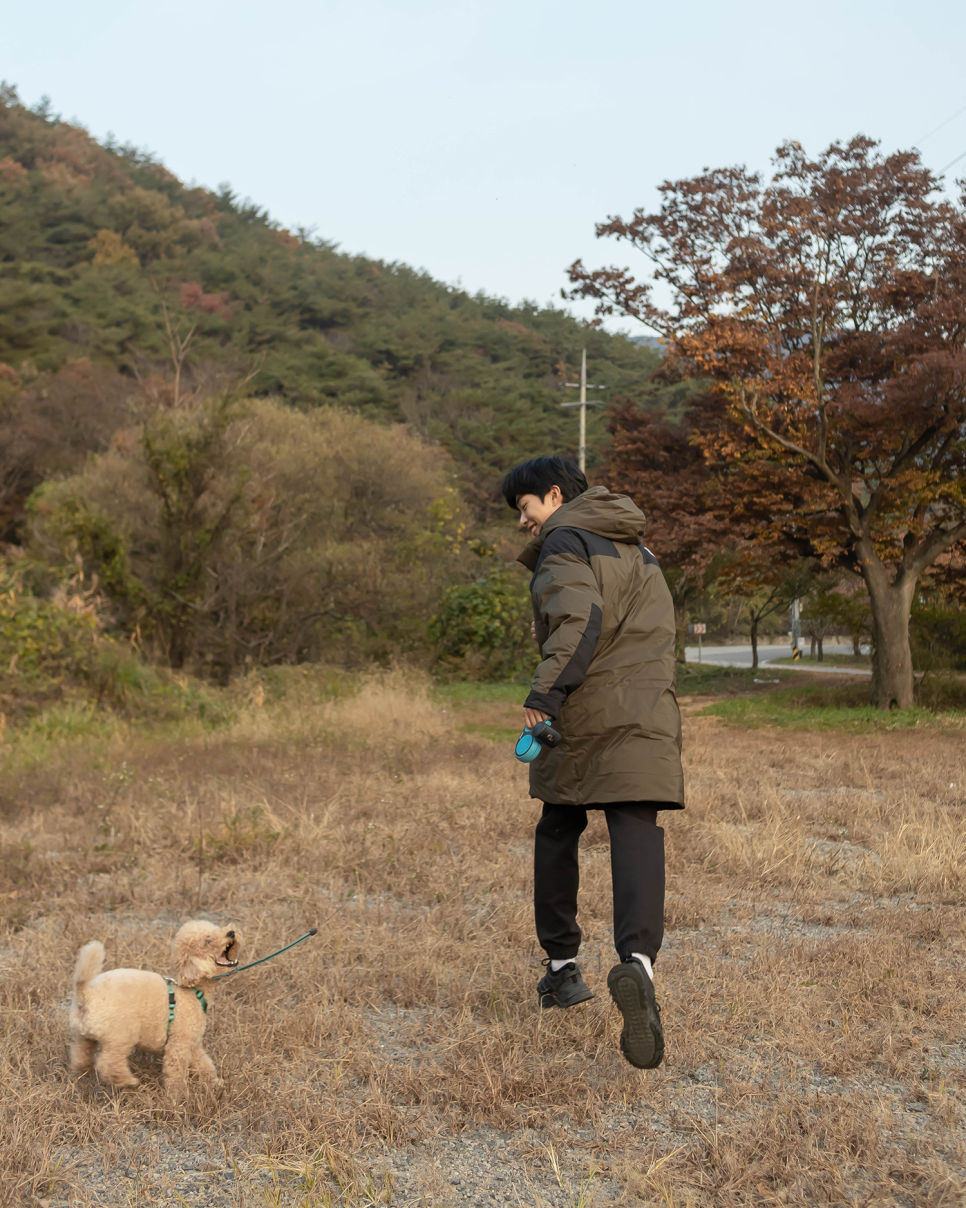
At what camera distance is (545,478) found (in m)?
3.36

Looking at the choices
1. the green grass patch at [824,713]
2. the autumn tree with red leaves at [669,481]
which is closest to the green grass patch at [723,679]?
the green grass patch at [824,713]

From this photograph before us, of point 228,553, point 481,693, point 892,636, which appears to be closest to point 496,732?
point 481,693

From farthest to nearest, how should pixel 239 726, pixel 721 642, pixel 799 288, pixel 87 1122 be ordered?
pixel 721 642 < pixel 799 288 < pixel 239 726 < pixel 87 1122

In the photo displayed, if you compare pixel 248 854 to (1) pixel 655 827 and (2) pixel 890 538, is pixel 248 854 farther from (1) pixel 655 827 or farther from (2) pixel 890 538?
(2) pixel 890 538

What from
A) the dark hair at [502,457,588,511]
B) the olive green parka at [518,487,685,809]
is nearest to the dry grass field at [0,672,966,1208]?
the olive green parka at [518,487,685,809]

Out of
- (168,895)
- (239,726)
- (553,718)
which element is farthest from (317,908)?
(239,726)

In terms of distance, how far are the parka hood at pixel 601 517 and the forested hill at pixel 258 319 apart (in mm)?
26391

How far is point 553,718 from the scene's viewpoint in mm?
2879

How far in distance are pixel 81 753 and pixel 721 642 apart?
5108 centimetres

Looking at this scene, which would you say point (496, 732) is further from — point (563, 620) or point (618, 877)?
point (563, 620)

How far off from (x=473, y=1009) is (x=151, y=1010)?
111 cm

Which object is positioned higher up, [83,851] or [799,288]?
[799,288]

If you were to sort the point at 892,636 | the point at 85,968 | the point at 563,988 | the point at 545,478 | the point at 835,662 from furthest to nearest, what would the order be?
the point at 835,662 < the point at 892,636 < the point at 545,478 < the point at 563,988 < the point at 85,968

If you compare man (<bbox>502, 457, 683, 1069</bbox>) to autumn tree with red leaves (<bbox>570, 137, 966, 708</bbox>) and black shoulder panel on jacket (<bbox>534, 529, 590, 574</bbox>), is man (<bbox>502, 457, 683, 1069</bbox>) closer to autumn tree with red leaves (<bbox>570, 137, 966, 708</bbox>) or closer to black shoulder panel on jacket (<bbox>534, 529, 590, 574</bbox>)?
black shoulder panel on jacket (<bbox>534, 529, 590, 574</bbox>)
